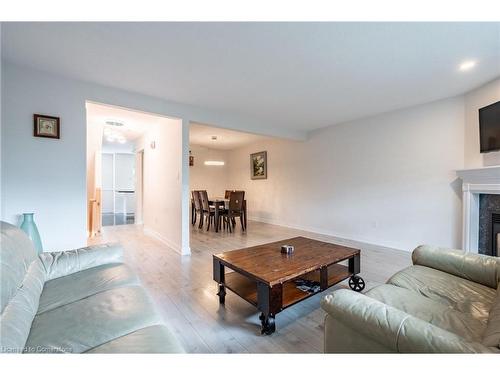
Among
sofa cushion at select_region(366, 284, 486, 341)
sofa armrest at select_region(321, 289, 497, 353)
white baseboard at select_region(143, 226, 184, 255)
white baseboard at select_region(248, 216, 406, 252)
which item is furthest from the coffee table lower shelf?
white baseboard at select_region(248, 216, 406, 252)

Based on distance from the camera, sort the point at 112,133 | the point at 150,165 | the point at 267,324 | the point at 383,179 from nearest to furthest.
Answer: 1. the point at 267,324
2. the point at 383,179
3. the point at 150,165
4. the point at 112,133

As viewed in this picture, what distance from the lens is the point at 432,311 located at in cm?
117

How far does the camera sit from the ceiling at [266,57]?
5.72 ft

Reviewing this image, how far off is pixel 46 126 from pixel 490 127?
509 centimetres

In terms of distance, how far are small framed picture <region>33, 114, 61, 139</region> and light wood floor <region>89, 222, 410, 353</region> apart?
181 centimetres

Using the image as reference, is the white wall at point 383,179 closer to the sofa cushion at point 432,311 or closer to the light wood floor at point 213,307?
the light wood floor at point 213,307

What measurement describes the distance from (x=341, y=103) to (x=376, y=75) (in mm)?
903

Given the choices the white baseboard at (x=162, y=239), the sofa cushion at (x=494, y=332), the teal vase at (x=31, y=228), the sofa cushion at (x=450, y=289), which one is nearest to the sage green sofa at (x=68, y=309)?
the teal vase at (x=31, y=228)

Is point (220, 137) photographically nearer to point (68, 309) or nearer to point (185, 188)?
point (185, 188)

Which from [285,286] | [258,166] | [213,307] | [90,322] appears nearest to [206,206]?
[258,166]

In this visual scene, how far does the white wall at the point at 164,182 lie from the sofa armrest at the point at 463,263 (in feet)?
9.91
